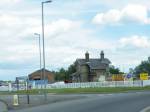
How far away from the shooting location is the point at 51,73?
6929 inches

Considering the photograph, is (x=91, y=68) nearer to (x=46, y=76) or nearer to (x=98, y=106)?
(x=46, y=76)

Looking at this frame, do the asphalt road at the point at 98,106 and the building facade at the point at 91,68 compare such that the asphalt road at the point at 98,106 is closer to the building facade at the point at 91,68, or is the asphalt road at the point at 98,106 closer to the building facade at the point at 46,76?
the building facade at the point at 91,68

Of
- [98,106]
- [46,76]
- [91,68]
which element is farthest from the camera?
[46,76]

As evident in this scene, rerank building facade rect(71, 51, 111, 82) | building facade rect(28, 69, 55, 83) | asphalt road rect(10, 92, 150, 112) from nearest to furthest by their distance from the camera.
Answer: asphalt road rect(10, 92, 150, 112) < building facade rect(71, 51, 111, 82) < building facade rect(28, 69, 55, 83)

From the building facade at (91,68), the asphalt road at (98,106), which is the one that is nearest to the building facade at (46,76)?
the building facade at (91,68)

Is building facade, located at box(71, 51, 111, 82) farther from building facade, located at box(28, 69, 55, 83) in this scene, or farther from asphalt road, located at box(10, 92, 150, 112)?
asphalt road, located at box(10, 92, 150, 112)

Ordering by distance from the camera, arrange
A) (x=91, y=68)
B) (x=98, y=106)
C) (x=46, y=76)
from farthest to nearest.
→ (x=46, y=76)
(x=91, y=68)
(x=98, y=106)

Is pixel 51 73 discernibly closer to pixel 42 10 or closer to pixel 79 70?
pixel 79 70

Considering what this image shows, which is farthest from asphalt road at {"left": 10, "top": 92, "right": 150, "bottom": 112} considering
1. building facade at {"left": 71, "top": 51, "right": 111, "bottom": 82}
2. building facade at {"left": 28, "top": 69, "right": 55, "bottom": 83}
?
building facade at {"left": 28, "top": 69, "right": 55, "bottom": 83}

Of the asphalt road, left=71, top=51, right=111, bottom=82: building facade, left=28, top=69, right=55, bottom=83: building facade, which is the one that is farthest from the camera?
left=28, top=69, right=55, bottom=83: building facade

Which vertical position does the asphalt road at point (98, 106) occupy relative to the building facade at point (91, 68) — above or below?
below

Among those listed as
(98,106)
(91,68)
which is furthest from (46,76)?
(98,106)

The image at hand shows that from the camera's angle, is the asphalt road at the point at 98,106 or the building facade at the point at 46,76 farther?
the building facade at the point at 46,76

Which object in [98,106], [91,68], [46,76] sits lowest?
[98,106]
